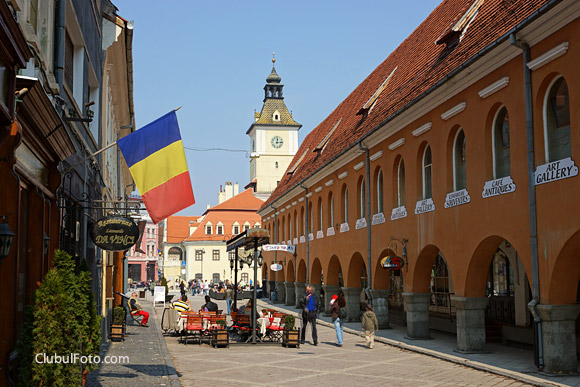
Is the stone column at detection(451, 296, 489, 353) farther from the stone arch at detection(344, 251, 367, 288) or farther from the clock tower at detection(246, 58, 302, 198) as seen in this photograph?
the clock tower at detection(246, 58, 302, 198)

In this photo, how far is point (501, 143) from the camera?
16062 millimetres

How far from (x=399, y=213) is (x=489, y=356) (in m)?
6.61

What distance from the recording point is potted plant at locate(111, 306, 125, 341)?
20.6m

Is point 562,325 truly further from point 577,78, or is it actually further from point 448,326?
point 448,326

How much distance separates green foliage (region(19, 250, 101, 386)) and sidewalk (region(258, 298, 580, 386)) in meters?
8.31

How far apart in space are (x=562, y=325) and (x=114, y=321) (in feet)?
44.8

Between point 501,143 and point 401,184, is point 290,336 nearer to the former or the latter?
point 401,184

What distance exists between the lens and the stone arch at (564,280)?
1324 centimetres

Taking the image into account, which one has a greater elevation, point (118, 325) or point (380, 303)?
point (380, 303)

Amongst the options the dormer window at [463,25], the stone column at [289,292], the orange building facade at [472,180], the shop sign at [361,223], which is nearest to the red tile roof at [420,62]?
the orange building facade at [472,180]

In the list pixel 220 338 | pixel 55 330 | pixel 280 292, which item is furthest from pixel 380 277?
pixel 280 292

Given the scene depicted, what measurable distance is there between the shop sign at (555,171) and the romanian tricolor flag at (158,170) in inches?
270

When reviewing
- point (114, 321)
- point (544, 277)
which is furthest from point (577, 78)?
point (114, 321)

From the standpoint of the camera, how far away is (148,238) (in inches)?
4304
